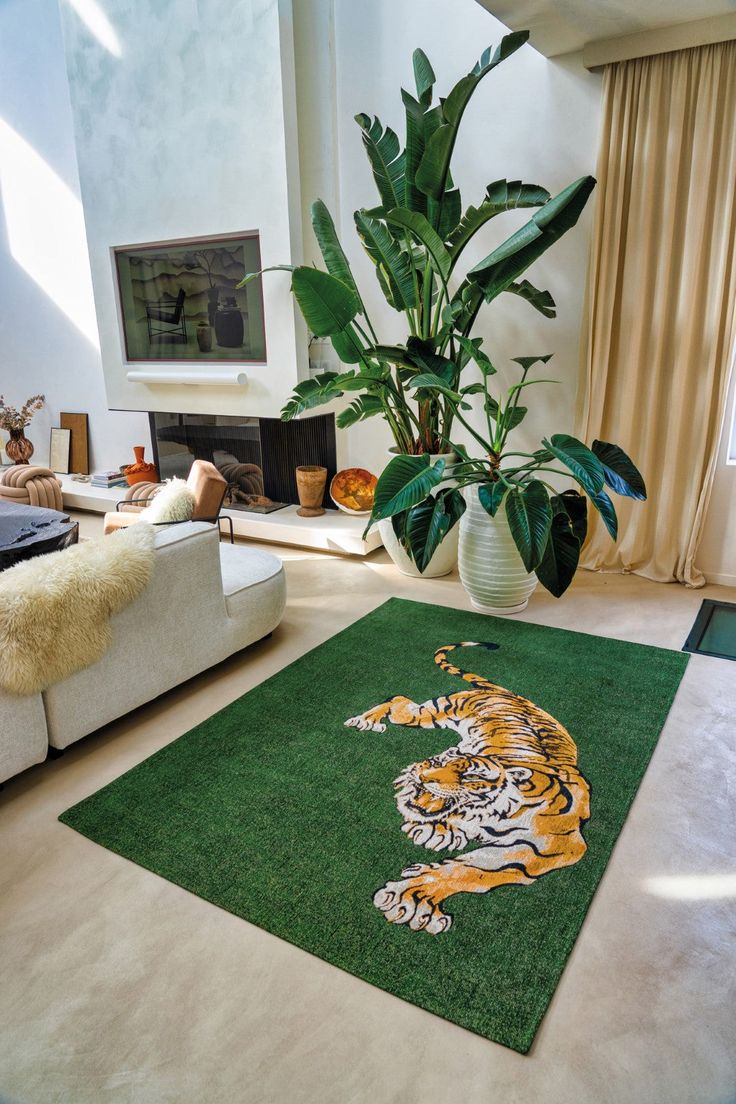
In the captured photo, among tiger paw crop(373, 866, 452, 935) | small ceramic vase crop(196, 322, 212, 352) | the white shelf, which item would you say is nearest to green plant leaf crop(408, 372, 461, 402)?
the white shelf

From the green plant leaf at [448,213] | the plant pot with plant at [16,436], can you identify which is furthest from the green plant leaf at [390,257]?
the plant pot with plant at [16,436]

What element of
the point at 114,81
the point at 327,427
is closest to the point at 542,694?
the point at 327,427

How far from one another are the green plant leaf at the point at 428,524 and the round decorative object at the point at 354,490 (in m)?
1.41

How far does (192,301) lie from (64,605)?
327cm

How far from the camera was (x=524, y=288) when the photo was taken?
12.3 ft

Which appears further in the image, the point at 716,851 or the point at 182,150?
the point at 182,150

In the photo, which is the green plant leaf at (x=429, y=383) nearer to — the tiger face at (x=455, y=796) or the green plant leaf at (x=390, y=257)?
the green plant leaf at (x=390, y=257)

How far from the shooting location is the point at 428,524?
3.30m

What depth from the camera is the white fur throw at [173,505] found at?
348 cm

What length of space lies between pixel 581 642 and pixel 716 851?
1345 mm

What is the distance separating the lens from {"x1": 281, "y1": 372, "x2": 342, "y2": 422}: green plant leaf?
402 centimetres

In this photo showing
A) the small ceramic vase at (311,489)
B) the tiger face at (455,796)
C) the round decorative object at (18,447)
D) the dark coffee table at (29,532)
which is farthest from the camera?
the round decorative object at (18,447)

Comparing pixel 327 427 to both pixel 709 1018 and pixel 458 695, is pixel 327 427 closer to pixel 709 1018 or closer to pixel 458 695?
pixel 458 695

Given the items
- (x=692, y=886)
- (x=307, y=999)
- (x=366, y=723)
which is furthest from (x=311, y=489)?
(x=307, y=999)
